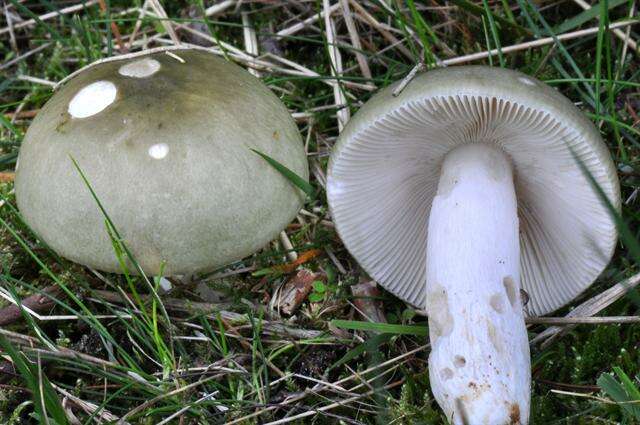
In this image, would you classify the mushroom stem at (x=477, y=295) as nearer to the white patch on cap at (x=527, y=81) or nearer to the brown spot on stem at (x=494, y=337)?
the brown spot on stem at (x=494, y=337)

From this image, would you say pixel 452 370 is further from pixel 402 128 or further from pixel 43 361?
pixel 43 361

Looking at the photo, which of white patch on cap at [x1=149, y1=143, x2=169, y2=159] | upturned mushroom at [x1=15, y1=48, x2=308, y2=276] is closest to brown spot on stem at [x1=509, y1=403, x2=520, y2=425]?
upturned mushroom at [x1=15, y1=48, x2=308, y2=276]

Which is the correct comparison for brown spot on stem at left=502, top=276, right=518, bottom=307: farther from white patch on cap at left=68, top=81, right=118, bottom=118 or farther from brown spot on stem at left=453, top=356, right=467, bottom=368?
white patch on cap at left=68, top=81, right=118, bottom=118

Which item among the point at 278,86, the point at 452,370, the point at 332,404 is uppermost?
the point at 278,86

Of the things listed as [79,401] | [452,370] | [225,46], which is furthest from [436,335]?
[225,46]

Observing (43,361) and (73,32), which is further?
(73,32)

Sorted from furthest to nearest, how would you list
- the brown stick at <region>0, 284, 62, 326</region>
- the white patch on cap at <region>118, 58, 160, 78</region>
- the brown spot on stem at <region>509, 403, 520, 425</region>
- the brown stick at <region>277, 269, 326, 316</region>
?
1. the brown stick at <region>277, 269, 326, 316</region>
2. the brown stick at <region>0, 284, 62, 326</region>
3. the white patch on cap at <region>118, 58, 160, 78</region>
4. the brown spot on stem at <region>509, 403, 520, 425</region>

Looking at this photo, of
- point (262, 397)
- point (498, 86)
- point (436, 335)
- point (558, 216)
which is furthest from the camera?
point (558, 216)
